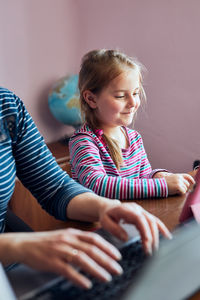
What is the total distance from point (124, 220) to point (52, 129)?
1.77m

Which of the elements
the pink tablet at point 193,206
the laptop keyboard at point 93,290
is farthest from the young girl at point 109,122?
the laptop keyboard at point 93,290

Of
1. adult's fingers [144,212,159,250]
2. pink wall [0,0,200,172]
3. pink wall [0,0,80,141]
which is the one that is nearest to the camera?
adult's fingers [144,212,159,250]

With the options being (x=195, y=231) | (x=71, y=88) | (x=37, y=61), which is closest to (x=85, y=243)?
(x=195, y=231)

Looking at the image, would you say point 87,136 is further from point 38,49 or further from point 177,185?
point 38,49

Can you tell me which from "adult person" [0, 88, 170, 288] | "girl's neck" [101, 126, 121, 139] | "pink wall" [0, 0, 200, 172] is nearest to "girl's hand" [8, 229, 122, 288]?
"adult person" [0, 88, 170, 288]

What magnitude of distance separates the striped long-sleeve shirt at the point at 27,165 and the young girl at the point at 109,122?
0.52ft

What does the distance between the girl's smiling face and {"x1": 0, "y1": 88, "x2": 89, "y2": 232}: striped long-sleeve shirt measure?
0.35 m

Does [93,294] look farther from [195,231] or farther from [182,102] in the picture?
[182,102]

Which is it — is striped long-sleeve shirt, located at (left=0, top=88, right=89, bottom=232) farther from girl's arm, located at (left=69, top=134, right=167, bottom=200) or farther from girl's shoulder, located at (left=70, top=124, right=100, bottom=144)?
girl's shoulder, located at (left=70, top=124, right=100, bottom=144)

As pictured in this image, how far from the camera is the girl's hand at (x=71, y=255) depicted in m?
0.44

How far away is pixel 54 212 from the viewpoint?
0.81 m

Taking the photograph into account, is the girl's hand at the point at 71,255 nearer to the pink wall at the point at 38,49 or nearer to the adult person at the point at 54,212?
the adult person at the point at 54,212

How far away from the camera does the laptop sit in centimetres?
32

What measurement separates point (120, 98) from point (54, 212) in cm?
49
